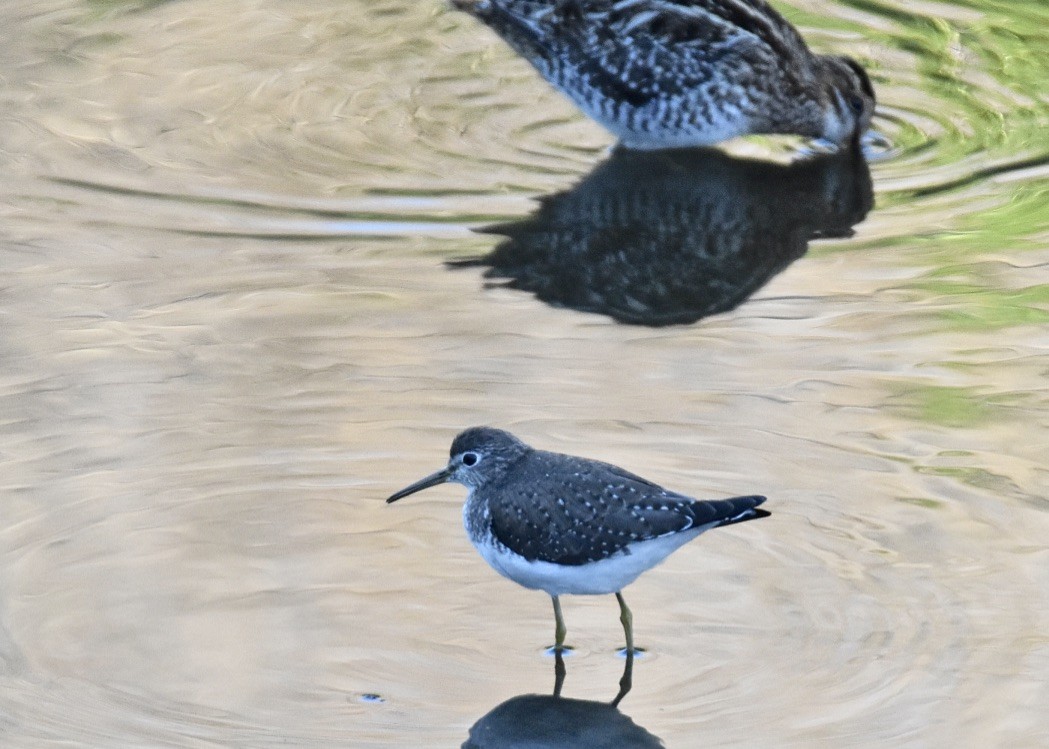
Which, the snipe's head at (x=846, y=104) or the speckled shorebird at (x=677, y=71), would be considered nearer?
the speckled shorebird at (x=677, y=71)

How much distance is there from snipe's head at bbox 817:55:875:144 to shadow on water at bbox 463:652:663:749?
5.78m

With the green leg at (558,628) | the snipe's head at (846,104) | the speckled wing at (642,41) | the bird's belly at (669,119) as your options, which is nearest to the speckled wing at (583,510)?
the green leg at (558,628)

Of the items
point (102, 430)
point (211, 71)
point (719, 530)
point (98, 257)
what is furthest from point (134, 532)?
point (211, 71)

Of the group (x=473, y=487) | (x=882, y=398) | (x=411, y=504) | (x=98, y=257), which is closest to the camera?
(x=473, y=487)

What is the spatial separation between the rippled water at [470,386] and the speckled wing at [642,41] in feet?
1.49

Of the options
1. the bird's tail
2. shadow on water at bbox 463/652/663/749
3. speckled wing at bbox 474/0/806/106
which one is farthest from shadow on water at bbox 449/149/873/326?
shadow on water at bbox 463/652/663/749

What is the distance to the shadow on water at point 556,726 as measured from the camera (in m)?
5.41

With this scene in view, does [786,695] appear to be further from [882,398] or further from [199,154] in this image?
[199,154]

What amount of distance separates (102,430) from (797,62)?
17.7 ft

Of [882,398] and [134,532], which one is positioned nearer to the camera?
[134,532]

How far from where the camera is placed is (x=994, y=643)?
5.87m

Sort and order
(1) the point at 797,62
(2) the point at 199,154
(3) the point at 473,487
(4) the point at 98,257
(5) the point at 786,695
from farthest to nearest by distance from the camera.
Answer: (1) the point at 797,62 → (2) the point at 199,154 → (4) the point at 98,257 → (3) the point at 473,487 → (5) the point at 786,695

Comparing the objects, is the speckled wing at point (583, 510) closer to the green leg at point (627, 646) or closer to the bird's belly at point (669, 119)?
the green leg at point (627, 646)

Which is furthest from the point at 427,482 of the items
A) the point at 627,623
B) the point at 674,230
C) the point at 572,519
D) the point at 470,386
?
the point at 674,230
